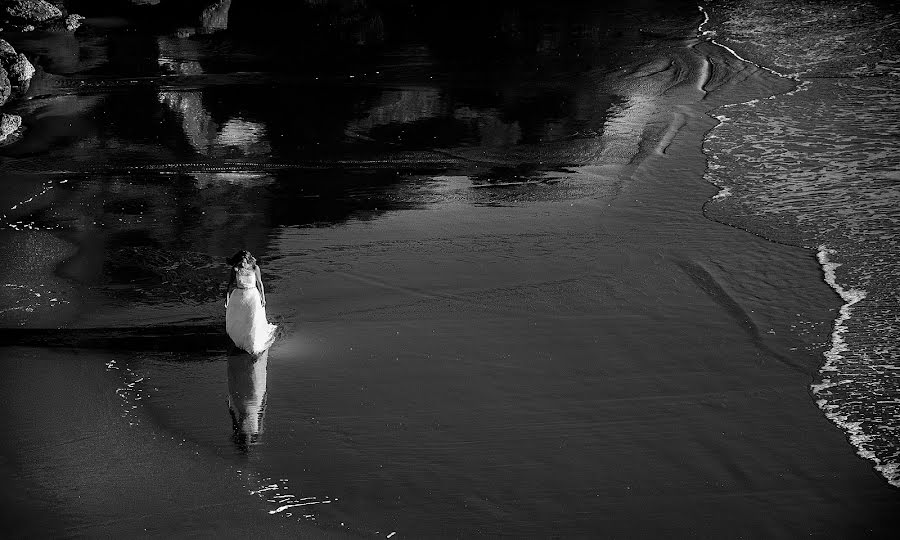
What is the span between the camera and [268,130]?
38.4ft

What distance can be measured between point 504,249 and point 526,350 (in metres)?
1.81

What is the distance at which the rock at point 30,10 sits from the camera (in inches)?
815

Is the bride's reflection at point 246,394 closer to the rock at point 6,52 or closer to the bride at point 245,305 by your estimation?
the bride at point 245,305

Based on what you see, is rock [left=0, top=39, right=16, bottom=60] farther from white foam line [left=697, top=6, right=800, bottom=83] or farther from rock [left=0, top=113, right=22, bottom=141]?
white foam line [left=697, top=6, right=800, bottom=83]

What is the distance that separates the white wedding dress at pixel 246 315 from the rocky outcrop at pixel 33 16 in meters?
16.5

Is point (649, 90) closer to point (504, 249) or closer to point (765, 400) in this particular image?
point (504, 249)

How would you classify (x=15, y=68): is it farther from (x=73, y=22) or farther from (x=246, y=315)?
(x=246, y=315)

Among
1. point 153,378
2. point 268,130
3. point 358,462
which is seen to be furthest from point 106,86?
point 358,462

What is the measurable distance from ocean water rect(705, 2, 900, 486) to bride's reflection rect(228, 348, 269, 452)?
312 cm

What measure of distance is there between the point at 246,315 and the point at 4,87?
31.6 feet

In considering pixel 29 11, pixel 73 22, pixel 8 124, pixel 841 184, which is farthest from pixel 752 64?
pixel 29 11

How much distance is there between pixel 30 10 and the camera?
2081 centimetres

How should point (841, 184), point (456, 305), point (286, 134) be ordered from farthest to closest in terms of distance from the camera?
point (286, 134), point (841, 184), point (456, 305)

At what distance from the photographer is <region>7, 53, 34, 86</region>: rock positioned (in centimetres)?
1427
